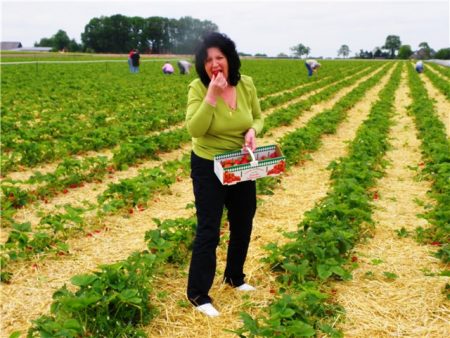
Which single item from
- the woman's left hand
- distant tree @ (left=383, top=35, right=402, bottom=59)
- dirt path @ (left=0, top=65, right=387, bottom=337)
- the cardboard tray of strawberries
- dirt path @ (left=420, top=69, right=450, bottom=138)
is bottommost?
dirt path @ (left=0, top=65, right=387, bottom=337)

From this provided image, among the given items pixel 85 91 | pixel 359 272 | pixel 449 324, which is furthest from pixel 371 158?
pixel 85 91

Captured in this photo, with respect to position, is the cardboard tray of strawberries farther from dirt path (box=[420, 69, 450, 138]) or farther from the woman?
dirt path (box=[420, 69, 450, 138])

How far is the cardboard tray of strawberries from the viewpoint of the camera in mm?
2938

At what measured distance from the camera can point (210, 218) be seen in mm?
3117

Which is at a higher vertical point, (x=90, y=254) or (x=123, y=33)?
(x=123, y=33)

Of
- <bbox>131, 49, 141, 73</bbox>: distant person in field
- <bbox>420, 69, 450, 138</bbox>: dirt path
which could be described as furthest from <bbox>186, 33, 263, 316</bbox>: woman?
<bbox>131, 49, 141, 73</bbox>: distant person in field

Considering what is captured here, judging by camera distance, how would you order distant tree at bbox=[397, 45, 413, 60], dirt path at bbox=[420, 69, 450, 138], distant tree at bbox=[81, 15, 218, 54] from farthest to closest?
1. distant tree at bbox=[397, 45, 413, 60]
2. distant tree at bbox=[81, 15, 218, 54]
3. dirt path at bbox=[420, 69, 450, 138]

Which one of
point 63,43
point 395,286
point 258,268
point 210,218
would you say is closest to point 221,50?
point 210,218

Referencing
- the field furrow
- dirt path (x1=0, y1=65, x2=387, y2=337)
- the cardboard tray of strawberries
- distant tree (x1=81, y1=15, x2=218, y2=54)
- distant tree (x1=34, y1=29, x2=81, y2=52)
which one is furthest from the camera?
distant tree (x1=34, y1=29, x2=81, y2=52)

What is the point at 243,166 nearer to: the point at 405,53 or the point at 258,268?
the point at 258,268

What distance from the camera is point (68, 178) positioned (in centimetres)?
633

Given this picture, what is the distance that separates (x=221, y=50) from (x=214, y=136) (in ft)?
1.87

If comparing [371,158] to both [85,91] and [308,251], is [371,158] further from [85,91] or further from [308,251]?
[85,91]

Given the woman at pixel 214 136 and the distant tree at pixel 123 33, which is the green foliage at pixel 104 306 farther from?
the distant tree at pixel 123 33
